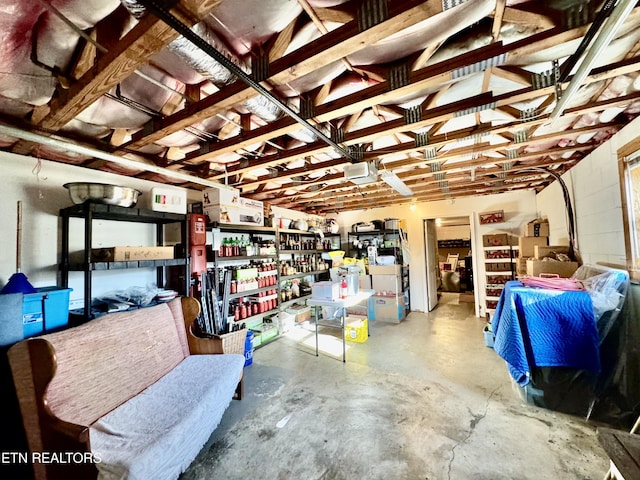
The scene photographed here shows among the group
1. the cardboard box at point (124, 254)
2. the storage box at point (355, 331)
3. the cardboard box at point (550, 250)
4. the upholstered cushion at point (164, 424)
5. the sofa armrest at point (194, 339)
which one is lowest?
the storage box at point (355, 331)

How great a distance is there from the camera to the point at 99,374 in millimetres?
1656

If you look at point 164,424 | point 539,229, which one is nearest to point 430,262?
point 539,229

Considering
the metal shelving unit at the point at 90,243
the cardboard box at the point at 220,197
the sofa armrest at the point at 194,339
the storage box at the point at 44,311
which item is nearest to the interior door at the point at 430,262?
the cardboard box at the point at 220,197

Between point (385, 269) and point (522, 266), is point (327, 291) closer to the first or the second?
point (385, 269)

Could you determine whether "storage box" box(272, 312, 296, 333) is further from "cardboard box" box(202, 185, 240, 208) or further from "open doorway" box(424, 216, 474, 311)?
"open doorway" box(424, 216, 474, 311)

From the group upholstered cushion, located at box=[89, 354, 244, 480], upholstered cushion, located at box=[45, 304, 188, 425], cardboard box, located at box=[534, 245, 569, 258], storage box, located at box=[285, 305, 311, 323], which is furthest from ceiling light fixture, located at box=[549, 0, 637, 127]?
storage box, located at box=[285, 305, 311, 323]

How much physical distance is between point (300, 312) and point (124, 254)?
3.06 meters

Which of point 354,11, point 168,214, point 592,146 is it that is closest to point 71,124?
point 168,214

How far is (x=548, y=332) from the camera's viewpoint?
6.90 feet

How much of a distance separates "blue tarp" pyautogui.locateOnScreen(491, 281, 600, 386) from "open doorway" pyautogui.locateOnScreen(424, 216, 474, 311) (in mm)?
3441

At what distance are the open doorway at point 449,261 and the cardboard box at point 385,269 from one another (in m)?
0.97

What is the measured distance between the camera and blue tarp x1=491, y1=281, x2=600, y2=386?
2007 millimetres

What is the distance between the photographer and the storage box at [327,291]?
3.26 m

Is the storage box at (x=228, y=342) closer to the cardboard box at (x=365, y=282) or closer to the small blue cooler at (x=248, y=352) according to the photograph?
the small blue cooler at (x=248, y=352)
